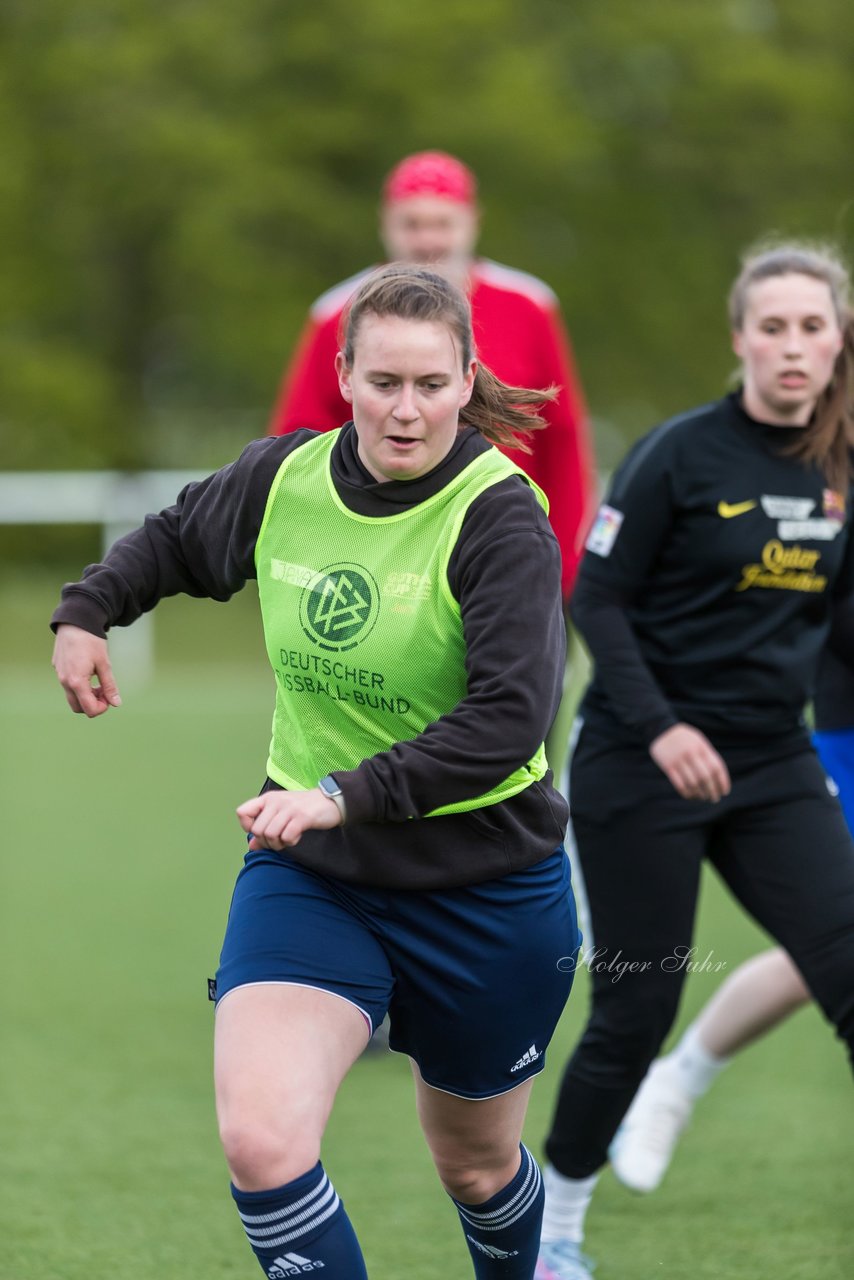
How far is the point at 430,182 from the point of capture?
18.0 feet

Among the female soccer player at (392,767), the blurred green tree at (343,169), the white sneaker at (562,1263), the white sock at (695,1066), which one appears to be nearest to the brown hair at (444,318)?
the female soccer player at (392,767)

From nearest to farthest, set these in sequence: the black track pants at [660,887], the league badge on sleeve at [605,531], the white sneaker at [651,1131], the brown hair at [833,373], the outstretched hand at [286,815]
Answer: the outstretched hand at [286,815]
the black track pants at [660,887]
the league badge on sleeve at [605,531]
the brown hair at [833,373]
the white sneaker at [651,1131]

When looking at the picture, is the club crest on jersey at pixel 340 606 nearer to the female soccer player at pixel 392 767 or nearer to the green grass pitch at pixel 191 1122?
the female soccer player at pixel 392 767

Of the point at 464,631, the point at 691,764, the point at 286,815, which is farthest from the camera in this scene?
the point at 691,764

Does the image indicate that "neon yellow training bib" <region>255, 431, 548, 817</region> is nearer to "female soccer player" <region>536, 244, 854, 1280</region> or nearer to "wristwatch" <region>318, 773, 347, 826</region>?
"wristwatch" <region>318, 773, 347, 826</region>

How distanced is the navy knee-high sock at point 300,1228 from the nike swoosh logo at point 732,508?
5.99 feet

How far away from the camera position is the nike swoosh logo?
13.6 feet

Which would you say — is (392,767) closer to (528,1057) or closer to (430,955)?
(430,955)

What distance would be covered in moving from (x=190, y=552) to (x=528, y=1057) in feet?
3.47

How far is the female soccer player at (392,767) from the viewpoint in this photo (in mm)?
2902

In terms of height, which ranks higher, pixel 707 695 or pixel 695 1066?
pixel 707 695

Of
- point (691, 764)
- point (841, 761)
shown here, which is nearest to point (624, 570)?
point (691, 764)

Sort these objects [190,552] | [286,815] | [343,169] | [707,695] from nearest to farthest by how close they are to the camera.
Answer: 1. [286,815]
2. [190,552]
3. [707,695]
4. [343,169]

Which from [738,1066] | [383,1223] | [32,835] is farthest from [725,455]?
[32,835]
